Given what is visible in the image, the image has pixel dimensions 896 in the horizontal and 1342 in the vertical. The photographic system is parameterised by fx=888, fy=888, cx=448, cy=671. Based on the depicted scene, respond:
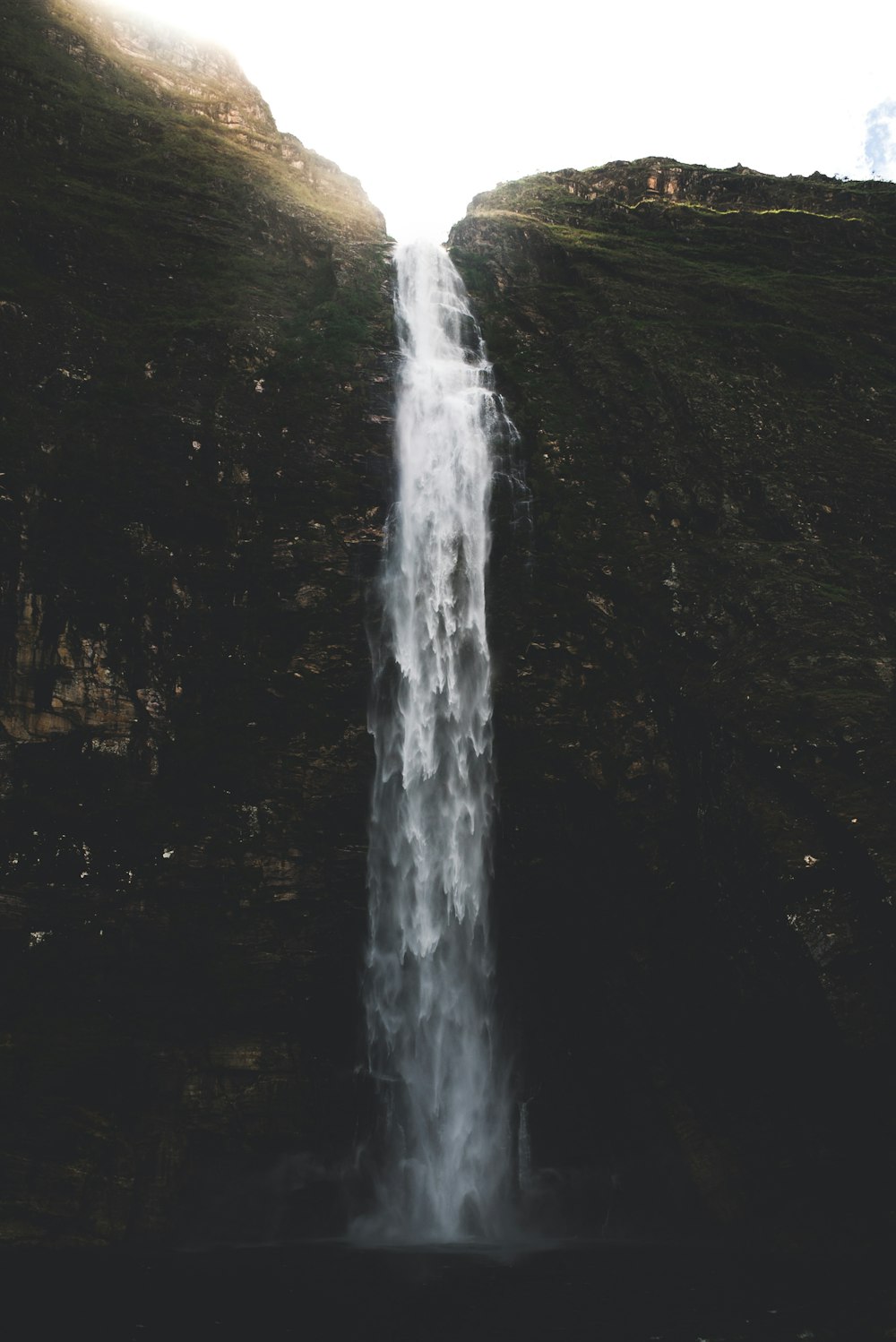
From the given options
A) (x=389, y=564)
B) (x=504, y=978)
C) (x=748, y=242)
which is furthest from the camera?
(x=748, y=242)

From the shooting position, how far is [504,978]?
15.9 meters

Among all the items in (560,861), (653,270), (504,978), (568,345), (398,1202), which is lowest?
(398,1202)

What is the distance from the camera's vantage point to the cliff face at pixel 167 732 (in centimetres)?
1422

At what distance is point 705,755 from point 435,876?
5194 millimetres

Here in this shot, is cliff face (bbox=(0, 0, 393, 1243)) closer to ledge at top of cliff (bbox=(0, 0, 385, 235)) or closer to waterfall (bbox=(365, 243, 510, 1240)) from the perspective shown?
waterfall (bbox=(365, 243, 510, 1240))

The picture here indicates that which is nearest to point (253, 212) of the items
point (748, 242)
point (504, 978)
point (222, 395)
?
point (222, 395)

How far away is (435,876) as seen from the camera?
52.3ft

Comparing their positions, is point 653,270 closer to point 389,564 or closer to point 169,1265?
point 389,564

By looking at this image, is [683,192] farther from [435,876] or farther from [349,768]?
[435,876]

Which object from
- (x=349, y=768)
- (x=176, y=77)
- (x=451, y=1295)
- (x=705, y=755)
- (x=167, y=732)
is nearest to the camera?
(x=451, y=1295)

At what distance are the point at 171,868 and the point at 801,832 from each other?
10.1 meters

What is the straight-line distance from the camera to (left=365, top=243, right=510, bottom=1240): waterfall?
15.1 metres

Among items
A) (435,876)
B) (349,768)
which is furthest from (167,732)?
(435,876)

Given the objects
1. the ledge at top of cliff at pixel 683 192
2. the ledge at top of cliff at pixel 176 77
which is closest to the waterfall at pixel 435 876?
the ledge at top of cliff at pixel 176 77
